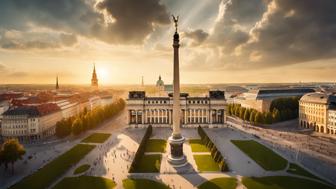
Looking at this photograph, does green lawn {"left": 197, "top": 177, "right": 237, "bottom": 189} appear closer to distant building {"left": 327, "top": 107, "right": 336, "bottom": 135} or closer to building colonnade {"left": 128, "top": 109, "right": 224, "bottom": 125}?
building colonnade {"left": 128, "top": 109, "right": 224, "bottom": 125}

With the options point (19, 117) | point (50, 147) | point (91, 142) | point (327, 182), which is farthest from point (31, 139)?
point (327, 182)

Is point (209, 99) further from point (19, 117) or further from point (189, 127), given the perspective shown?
point (19, 117)

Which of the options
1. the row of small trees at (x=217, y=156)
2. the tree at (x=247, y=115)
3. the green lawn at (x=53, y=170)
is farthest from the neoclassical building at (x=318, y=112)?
the green lawn at (x=53, y=170)

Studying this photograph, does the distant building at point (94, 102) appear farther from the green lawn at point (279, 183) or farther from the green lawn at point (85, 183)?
the green lawn at point (279, 183)

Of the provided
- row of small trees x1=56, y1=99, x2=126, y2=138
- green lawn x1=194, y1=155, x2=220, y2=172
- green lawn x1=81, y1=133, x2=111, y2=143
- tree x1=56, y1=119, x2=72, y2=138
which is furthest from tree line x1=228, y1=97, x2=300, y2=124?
tree x1=56, y1=119, x2=72, y2=138

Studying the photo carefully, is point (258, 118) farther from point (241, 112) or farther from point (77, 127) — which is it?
point (77, 127)

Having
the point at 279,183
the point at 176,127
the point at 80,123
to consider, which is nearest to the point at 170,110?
the point at 80,123

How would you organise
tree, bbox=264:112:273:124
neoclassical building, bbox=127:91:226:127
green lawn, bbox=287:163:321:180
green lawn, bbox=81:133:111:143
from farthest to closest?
neoclassical building, bbox=127:91:226:127 < tree, bbox=264:112:273:124 < green lawn, bbox=81:133:111:143 < green lawn, bbox=287:163:321:180
